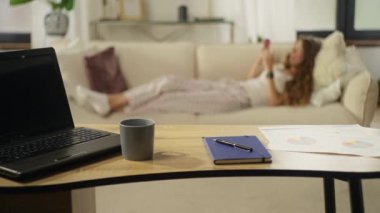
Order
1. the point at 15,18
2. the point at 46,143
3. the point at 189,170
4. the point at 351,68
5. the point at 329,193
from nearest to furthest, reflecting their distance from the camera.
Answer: the point at 189,170
the point at 46,143
the point at 329,193
the point at 351,68
the point at 15,18

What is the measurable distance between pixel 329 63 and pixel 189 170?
85.6 inches

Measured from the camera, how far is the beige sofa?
2678mm

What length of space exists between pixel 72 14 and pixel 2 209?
10.7 ft

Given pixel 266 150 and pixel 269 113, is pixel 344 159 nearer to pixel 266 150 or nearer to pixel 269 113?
pixel 266 150

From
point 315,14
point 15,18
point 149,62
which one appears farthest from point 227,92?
point 15,18

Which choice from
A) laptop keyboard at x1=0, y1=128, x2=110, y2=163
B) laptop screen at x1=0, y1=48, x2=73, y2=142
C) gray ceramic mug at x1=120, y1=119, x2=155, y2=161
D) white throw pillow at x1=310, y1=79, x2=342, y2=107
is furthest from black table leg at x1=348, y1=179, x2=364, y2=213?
white throw pillow at x1=310, y1=79, x2=342, y2=107

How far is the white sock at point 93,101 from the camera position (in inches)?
108

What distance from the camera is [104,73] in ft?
9.96

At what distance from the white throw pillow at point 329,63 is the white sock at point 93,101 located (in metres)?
1.32

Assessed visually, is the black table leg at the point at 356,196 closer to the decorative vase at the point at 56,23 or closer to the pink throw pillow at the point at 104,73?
the pink throw pillow at the point at 104,73

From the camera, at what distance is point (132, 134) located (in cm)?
106

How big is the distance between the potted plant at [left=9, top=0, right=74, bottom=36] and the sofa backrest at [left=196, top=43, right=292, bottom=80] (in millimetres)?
1344

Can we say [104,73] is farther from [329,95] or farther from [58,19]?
[329,95]

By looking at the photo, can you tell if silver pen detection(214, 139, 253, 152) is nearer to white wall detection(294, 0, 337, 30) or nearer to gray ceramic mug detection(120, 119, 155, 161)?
gray ceramic mug detection(120, 119, 155, 161)
